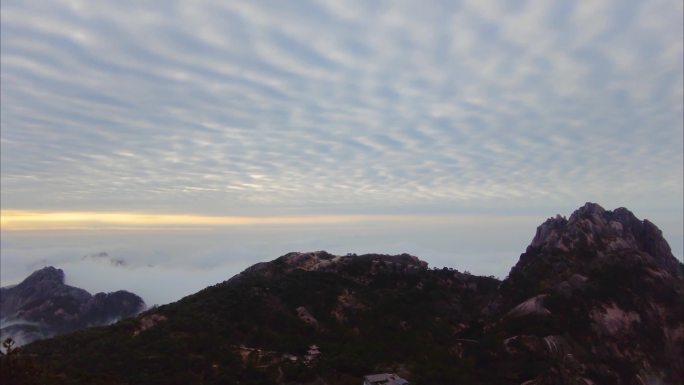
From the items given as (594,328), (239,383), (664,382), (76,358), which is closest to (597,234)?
(594,328)

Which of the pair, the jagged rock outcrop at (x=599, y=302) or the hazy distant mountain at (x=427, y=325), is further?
the jagged rock outcrop at (x=599, y=302)

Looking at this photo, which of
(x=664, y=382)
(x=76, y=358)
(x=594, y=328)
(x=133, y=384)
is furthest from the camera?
(x=594, y=328)

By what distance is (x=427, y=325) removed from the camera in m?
123

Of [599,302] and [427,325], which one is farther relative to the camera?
[427,325]

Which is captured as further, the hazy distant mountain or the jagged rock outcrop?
the jagged rock outcrop

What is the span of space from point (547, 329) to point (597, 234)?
4984cm

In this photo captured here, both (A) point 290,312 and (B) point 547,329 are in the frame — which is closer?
(B) point 547,329

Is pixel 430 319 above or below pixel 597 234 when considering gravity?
below

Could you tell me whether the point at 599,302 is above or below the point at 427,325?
above

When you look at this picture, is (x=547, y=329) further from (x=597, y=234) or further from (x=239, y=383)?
(x=239, y=383)

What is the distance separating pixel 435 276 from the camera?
156 meters

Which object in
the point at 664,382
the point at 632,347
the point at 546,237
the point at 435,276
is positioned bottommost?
the point at 664,382

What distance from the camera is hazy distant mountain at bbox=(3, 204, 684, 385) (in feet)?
304

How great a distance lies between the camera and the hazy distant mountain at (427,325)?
92.7 metres
